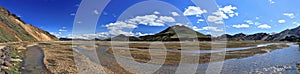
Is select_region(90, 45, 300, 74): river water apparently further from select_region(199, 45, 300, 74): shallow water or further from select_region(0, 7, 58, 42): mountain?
select_region(0, 7, 58, 42): mountain

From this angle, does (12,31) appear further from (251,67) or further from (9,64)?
(251,67)

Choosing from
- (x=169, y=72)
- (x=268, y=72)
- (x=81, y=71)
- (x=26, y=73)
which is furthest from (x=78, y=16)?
(x=268, y=72)

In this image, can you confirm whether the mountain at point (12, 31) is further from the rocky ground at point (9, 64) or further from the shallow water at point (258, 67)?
the shallow water at point (258, 67)

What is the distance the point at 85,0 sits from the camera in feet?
119

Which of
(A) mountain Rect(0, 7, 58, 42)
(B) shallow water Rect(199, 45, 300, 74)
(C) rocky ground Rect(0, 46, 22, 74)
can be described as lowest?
(B) shallow water Rect(199, 45, 300, 74)

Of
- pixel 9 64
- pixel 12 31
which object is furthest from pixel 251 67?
pixel 12 31

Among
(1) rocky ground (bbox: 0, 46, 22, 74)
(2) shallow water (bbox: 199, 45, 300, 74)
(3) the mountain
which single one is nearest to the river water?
(2) shallow water (bbox: 199, 45, 300, 74)

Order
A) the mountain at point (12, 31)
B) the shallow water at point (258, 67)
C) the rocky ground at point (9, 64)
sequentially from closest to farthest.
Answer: the rocky ground at point (9, 64), the shallow water at point (258, 67), the mountain at point (12, 31)

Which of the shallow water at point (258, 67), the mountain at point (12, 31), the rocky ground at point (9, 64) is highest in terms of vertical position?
the mountain at point (12, 31)

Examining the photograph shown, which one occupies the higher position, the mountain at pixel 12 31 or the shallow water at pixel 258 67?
the mountain at pixel 12 31

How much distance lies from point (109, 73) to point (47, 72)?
5887 mm

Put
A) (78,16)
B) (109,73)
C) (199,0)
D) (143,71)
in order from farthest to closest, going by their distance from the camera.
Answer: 1. (199,0)
2. (78,16)
3. (143,71)
4. (109,73)

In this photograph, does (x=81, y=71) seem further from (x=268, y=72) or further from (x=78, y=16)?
(x=268, y=72)

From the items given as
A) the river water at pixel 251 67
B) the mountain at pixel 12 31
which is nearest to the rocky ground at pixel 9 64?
the river water at pixel 251 67
